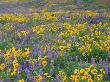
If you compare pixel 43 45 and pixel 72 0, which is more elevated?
pixel 43 45

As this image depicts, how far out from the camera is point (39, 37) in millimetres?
15227

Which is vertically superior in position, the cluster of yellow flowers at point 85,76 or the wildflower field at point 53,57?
the cluster of yellow flowers at point 85,76

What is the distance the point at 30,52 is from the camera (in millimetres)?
11523

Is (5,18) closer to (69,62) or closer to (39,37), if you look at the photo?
(39,37)

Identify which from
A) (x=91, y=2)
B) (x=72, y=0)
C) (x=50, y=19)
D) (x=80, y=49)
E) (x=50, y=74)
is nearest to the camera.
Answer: (x=50, y=74)

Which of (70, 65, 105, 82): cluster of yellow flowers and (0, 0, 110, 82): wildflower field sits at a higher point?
(70, 65, 105, 82): cluster of yellow flowers

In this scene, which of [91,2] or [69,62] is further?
[91,2]

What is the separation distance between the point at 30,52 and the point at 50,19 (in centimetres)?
1184

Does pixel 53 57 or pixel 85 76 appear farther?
pixel 53 57

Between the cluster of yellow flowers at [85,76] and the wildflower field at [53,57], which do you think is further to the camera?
the wildflower field at [53,57]

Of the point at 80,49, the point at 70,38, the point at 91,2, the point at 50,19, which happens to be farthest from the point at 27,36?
the point at 91,2

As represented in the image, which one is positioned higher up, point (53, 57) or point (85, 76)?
point (85, 76)

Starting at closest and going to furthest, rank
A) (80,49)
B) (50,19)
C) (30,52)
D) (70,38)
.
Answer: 1. (30,52)
2. (80,49)
3. (70,38)
4. (50,19)

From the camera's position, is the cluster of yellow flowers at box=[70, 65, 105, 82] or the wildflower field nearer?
the cluster of yellow flowers at box=[70, 65, 105, 82]
